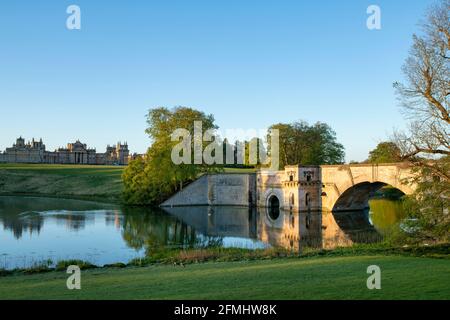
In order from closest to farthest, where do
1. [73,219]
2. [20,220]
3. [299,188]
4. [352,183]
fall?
[20,220] < [73,219] < [352,183] < [299,188]

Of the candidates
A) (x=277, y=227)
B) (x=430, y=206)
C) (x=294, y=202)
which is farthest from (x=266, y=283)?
(x=294, y=202)

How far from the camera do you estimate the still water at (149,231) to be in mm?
23219

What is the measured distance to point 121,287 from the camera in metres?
11.3

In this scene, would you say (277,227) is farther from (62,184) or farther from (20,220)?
(62,184)

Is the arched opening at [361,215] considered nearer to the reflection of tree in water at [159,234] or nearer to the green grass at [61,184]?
the reflection of tree in water at [159,234]

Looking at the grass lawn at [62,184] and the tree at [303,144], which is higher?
the tree at [303,144]

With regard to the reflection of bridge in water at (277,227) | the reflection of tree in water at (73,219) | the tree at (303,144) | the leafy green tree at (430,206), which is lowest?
the reflection of bridge in water at (277,227)

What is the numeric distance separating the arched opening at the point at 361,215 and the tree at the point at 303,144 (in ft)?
57.9

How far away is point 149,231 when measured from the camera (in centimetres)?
3175

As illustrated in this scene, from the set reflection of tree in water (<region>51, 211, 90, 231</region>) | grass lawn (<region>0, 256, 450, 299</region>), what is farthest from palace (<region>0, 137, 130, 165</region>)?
grass lawn (<region>0, 256, 450, 299</region>)

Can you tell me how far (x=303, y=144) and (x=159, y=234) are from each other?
39436mm

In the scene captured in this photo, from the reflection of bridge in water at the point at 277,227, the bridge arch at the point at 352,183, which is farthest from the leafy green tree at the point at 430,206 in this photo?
the bridge arch at the point at 352,183

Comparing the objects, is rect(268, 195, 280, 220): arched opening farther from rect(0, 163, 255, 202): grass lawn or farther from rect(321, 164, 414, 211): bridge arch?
rect(0, 163, 255, 202): grass lawn
